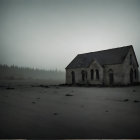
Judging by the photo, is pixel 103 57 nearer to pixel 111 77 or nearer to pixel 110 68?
pixel 110 68

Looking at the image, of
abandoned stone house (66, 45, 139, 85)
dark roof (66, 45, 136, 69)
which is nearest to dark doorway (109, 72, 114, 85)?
abandoned stone house (66, 45, 139, 85)

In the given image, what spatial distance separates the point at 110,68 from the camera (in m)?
26.2

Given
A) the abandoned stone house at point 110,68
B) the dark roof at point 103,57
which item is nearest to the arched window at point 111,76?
the abandoned stone house at point 110,68

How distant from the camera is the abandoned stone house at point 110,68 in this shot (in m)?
24.8

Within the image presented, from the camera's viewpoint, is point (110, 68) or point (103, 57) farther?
point (103, 57)

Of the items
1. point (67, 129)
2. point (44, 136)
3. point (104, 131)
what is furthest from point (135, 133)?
point (44, 136)

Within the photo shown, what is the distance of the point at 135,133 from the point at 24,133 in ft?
10.5

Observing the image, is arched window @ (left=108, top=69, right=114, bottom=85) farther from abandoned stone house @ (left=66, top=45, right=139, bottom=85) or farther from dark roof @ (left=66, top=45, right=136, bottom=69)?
dark roof @ (left=66, top=45, right=136, bottom=69)

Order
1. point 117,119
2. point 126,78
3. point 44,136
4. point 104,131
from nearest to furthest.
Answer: point 44,136, point 104,131, point 117,119, point 126,78

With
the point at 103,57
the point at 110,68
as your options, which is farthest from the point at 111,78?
the point at 103,57

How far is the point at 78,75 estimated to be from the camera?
103 ft

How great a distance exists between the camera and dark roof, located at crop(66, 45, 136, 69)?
26225 mm

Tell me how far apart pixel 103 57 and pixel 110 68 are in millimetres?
4389

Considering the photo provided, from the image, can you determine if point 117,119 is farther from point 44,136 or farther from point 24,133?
point 24,133
